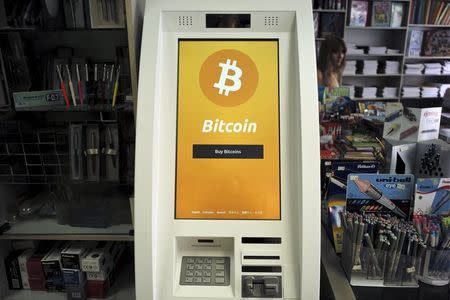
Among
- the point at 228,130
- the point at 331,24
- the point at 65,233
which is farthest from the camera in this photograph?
the point at 331,24

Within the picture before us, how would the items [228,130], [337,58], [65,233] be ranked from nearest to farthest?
[228,130] < [65,233] < [337,58]

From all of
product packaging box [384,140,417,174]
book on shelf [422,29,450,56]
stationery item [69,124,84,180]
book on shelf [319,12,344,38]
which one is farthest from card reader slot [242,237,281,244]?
book on shelf [422,29,450,56]

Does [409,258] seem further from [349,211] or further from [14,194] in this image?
[14,194]


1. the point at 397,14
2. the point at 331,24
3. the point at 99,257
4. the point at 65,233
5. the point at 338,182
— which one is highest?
the point at 397,14

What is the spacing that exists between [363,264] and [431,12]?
4.57 meters

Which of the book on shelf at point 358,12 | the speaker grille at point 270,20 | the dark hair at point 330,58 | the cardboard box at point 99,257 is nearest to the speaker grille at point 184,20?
the speaker grille at point 270,20

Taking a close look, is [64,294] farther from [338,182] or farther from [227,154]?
[338,182]

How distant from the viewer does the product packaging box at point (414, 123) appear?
142 centimetres

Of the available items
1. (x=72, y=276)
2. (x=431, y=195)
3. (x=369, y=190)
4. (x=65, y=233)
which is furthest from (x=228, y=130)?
(x=72, y=276)

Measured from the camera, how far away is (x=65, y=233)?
5.18ft

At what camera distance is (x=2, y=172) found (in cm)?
164

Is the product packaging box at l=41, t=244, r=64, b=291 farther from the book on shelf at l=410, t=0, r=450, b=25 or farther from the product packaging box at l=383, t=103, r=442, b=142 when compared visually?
the book on shelf at l=410, t=0, r=450, b=25

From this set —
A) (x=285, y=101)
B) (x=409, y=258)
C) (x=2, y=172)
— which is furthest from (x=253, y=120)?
(x=2, y=172)

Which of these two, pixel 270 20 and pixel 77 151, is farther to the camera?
pixel 77 151
